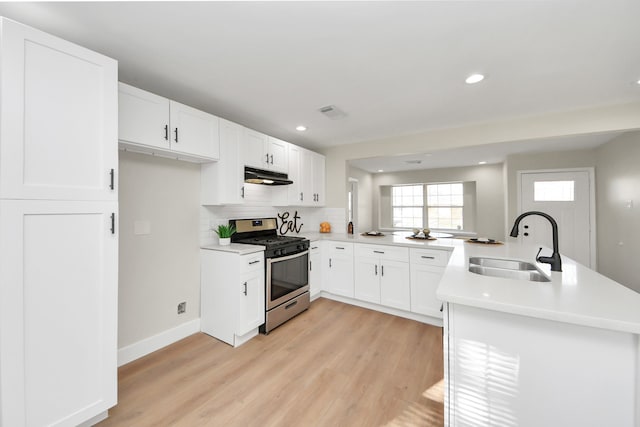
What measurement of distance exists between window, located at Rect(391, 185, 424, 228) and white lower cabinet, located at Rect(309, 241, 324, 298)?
14.7 ft

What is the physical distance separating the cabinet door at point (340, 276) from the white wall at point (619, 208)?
11.7 ft

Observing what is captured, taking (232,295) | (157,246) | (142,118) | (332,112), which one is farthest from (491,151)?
(157,246)

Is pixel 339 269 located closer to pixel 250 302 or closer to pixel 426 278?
pixel 426 278

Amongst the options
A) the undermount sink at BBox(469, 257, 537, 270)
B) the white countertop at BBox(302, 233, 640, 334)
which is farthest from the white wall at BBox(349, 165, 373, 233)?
the white countertop at BBox(302, 233, 640, 334)

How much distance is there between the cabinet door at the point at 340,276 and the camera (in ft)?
11.6

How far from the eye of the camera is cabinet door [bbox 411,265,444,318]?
9.52 feet

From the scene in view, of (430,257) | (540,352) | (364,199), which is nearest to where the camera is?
(540,352)

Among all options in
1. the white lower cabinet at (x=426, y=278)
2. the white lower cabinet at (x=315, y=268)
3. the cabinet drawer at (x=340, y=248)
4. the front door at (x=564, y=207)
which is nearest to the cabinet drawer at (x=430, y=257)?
the white lower cabinet at (x=426, y=278)

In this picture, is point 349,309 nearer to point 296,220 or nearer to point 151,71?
point 296,220

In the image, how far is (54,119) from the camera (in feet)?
4.52

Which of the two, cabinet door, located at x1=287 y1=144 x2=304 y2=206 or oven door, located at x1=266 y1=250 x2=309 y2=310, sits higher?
cabinet door, located at x1=287 y1=144 x2=304 y2=206

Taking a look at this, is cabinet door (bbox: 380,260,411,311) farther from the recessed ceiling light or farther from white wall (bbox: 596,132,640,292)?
white wall (bbox: 596,132,640,292)

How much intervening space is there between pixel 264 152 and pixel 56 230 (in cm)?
207

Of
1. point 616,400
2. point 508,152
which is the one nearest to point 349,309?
point 616,400
